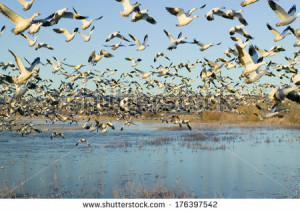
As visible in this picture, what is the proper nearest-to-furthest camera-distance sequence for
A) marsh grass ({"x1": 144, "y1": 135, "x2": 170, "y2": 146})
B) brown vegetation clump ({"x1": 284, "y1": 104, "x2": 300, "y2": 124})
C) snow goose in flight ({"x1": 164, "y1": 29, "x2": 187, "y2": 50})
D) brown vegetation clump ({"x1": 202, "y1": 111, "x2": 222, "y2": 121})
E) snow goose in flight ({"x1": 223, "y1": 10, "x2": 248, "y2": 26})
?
1. snow goose in flight ({"x1": 223, "y1": 10, "x2": 248, "y2": 26})
2. snow goose in flight ({"x1": 164, "y1": 29, "x2": 187, "y2": 50})
3. marsh grass ({"x1": 144, "y1": 135, "x2": 170, "y2": 146})
4. brown vegetation clump ({"x1": 284, "y1": 104, "x2": 300, "y2": 124})
5. brown vegetation clump ({"x1": 202, "y1": 111, "x2": 222, "y2": 121})

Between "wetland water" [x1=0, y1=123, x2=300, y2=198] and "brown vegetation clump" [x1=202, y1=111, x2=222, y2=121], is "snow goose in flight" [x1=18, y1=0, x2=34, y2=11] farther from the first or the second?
"brown vegetation clump" [x1=202, y1=111, x2=222, y2=121]

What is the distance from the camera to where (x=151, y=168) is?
2208 centimetres

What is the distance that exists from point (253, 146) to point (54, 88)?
20309 mm

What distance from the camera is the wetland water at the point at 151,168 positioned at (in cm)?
1705

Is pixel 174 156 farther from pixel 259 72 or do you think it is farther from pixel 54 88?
A: pixel 259 72

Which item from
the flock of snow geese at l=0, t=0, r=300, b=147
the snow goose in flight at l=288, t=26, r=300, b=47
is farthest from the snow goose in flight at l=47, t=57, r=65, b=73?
the snow goose in flight at l=288, t=26, r=300, b=47

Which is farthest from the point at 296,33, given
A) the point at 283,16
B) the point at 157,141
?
the point at 157,141

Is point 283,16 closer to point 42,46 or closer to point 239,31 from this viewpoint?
point 239,31

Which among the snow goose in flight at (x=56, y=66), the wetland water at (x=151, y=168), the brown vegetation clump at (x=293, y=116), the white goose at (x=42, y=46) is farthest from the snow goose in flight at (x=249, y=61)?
the brown vegetation clump at (x=293, y=116)

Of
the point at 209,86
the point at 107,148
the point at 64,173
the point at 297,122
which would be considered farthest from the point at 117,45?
the point at 297,122

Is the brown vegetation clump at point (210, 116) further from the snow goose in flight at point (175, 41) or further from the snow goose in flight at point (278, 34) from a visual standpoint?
the snow goose in flight at point (278, 34)

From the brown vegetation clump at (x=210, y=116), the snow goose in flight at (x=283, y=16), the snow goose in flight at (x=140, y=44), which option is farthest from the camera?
the brown vegetation clump at (x=210, y=116)

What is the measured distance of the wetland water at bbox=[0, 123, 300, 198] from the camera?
17047mm
